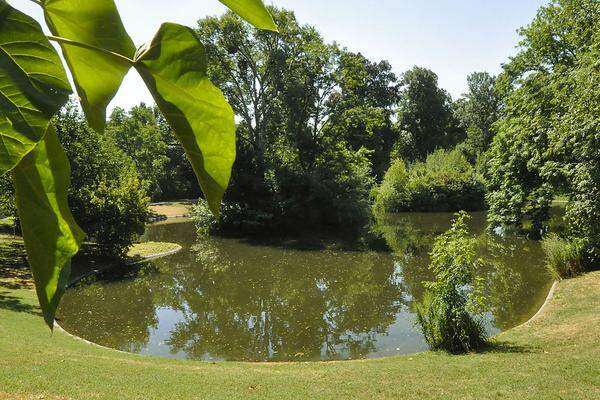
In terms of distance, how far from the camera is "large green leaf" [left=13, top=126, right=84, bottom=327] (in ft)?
0.96

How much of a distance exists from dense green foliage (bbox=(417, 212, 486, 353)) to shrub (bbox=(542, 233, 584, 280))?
18.8 feet

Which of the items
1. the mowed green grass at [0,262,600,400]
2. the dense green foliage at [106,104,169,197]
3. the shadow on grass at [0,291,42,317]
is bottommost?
the mowed green grass at [0,262,600,400]

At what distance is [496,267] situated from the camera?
1555 cm

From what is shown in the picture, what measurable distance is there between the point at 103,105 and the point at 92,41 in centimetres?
4

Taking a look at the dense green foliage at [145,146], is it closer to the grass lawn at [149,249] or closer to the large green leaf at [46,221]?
the grass lawn at [149,249]

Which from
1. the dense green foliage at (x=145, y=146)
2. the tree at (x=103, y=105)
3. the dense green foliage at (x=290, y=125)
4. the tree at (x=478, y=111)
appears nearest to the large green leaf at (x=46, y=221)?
the tree at (x=103, y=105)

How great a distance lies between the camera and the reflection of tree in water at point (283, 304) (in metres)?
9.95

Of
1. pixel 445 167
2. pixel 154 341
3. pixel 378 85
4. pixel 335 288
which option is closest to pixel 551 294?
pixel 335 288

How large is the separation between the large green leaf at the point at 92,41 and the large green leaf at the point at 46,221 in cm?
4

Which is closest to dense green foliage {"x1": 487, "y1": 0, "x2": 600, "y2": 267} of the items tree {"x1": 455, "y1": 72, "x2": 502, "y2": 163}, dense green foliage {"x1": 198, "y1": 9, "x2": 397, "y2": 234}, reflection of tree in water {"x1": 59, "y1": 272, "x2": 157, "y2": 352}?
dense green foliage {"x1": 198, "y1": 9, "x2": 397, "y2": 234}

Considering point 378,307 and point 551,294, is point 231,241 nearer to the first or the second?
point 378,307

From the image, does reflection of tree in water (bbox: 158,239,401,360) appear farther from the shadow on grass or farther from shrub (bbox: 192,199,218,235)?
shrub (bbox: 192,199,218,235)

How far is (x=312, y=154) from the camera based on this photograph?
24.2 metres

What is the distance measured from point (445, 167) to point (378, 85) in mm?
18427
